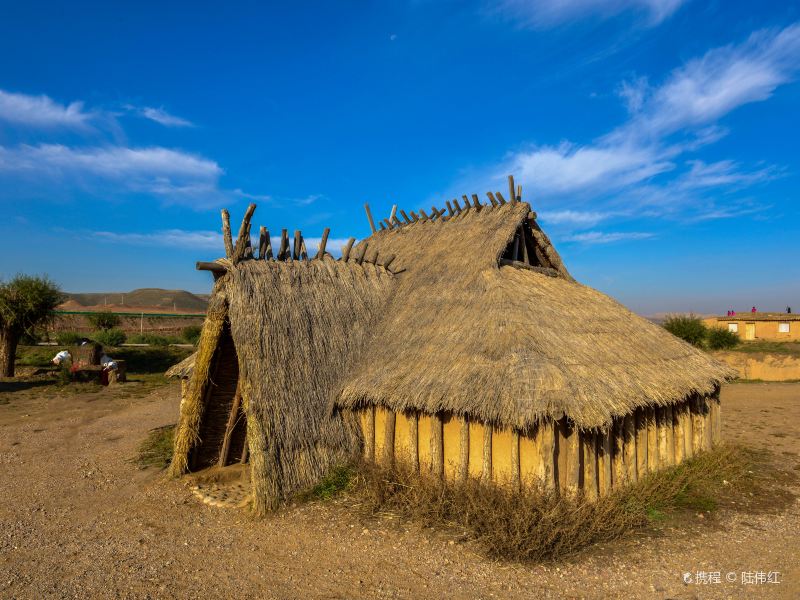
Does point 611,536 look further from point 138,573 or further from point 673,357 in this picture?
point 138,573

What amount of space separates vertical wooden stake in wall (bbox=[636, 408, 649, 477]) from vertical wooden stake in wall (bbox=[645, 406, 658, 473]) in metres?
0.13

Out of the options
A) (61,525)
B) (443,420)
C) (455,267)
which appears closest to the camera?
(61,525)

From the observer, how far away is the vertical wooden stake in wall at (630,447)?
794 centimetres

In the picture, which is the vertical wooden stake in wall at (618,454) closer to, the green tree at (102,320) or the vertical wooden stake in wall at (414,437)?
the vertical wooden stake in wall at (414,437)

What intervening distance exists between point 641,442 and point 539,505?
282cm

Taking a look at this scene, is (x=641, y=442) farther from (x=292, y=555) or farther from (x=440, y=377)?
(x=292, y=555)

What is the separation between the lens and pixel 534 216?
1218 centimetres

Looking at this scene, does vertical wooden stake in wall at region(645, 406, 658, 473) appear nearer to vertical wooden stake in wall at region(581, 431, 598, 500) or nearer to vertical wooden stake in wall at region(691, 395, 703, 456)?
vertical wooden stake in wall at region(691, 395, 703, 456)

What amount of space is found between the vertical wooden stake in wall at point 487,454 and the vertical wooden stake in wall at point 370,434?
2109mm

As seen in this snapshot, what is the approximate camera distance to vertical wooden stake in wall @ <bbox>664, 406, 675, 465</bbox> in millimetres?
8906

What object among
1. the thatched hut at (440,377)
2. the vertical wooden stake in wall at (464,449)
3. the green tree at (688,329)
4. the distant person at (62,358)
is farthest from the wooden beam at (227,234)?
the green tree at (688,329)

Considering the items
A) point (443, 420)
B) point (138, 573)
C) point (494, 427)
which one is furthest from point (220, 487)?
point (494, 427)

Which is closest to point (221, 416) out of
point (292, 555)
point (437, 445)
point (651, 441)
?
point (292, 555)

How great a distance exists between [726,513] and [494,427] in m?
3.56
